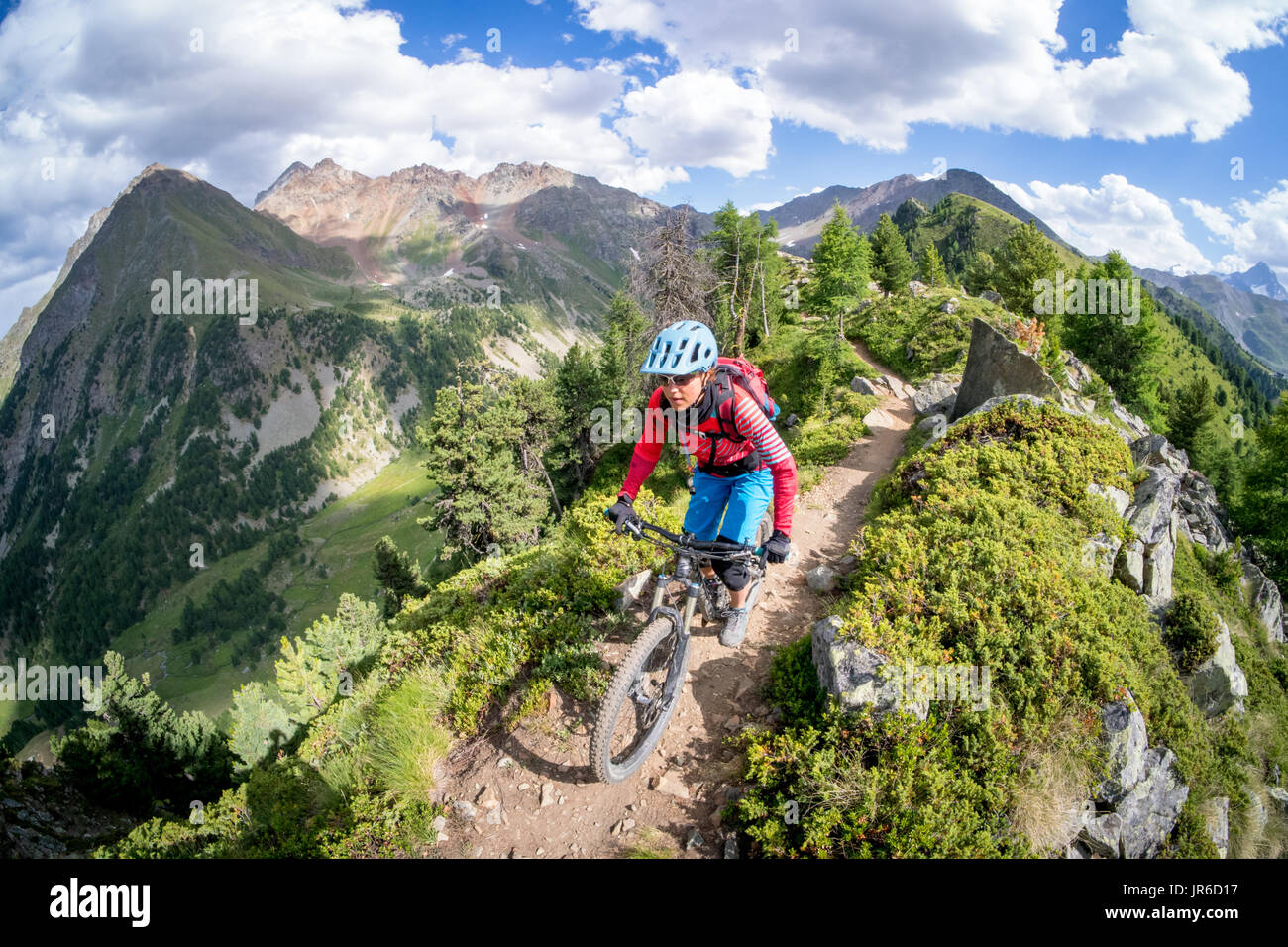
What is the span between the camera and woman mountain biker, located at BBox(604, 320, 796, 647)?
5788 mm

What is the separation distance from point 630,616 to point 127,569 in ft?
728

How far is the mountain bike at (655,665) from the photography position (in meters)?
5.84

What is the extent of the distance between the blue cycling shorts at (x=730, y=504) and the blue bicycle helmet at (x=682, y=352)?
160cm

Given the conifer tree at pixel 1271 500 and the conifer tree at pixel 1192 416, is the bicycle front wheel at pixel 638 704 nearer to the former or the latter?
the conifer tree at pixel 1271 500

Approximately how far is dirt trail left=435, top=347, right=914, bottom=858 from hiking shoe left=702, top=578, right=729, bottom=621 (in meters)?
1.33

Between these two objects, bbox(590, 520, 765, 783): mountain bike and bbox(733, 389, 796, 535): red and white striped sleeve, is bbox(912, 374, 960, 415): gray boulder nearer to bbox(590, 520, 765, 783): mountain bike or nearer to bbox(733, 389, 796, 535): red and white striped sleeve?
bbox(590, 520, 765, 783): mountain bike

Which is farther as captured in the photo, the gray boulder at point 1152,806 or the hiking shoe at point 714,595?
the hiking shoe at point 714,595

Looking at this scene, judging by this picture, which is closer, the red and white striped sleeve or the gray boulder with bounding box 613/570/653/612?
the red and white striped sleeve

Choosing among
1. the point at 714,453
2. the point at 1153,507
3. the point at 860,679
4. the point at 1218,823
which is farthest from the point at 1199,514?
the point at 714,453

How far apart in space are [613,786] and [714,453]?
4257mm

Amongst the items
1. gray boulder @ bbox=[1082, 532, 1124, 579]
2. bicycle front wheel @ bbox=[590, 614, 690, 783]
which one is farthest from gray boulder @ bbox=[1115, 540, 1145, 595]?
bicycle front wheel @ bbox=[590, 614, 690, 783]

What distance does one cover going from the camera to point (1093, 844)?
6.49 m

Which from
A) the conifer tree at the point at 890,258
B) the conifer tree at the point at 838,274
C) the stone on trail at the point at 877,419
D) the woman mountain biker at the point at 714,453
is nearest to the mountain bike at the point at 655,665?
the woman mountain biker at the point at 714,453
